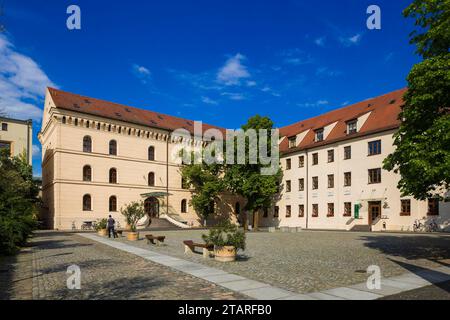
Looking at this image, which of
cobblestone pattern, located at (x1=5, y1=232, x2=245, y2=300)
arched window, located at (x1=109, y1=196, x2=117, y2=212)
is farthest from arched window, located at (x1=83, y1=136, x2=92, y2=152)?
cobblestone pattern, located at (x1=5, y1=232, x2=245, y2=300)

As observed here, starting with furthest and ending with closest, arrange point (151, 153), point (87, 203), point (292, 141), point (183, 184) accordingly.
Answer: point (183, 184) < point (292, 141) < point (151, 153) < point (87, 203)

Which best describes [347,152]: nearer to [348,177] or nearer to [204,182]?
[348,177]

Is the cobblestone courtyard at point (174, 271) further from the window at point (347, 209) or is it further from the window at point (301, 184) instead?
the window at point (301, 184)

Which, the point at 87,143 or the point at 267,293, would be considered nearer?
the point at 267,293

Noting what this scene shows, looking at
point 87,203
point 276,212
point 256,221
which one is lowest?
point 256,221

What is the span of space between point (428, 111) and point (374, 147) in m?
24.0

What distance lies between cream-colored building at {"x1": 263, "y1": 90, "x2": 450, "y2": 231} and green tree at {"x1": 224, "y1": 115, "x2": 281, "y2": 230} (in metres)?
4.72

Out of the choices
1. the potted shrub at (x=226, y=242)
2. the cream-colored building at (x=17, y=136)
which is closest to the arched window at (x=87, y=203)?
the cream-colored building at (x=17, y=136)

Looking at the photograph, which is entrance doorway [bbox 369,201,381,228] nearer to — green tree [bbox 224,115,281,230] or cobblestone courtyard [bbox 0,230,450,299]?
green tree [bbox 224,115,281,230]

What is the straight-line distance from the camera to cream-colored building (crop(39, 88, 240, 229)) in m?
38.3

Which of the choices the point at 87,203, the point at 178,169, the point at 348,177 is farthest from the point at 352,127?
the point at 87,203

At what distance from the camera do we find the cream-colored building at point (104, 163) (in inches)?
1507

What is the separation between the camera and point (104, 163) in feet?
136
